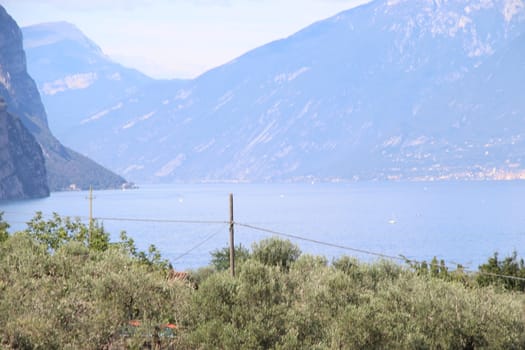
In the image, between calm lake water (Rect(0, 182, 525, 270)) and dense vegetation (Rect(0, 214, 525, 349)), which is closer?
dense vegetation (Rect(0, 214, 525, 349))

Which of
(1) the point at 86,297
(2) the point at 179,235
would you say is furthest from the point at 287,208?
(1) the point at 86,297

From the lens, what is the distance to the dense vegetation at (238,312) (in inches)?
777

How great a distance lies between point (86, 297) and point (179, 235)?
103 m

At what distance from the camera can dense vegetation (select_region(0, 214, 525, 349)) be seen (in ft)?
64.7

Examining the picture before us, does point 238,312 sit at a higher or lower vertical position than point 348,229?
higher

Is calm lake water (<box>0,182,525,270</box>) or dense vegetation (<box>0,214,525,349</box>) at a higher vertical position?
dense vegetation (<box>0,214,525,349</box>)

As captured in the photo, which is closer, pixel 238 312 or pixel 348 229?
pixel 238 312

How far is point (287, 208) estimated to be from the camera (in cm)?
19562

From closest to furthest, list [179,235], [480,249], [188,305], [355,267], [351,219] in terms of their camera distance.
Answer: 1. [188,305]
2. [355,267]
3. [480,249]
4. [179,235]
5. [351,219]

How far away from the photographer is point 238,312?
818 inches

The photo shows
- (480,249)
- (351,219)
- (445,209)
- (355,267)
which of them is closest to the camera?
(355,267)

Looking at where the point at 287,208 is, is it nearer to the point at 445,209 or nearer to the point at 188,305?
the point at 445,209

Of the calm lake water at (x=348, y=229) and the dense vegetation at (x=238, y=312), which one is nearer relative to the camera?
the dense vegetation at (x=238, y=312)

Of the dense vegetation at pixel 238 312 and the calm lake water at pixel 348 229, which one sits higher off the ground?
the dense vegetation at pixel 238 312
